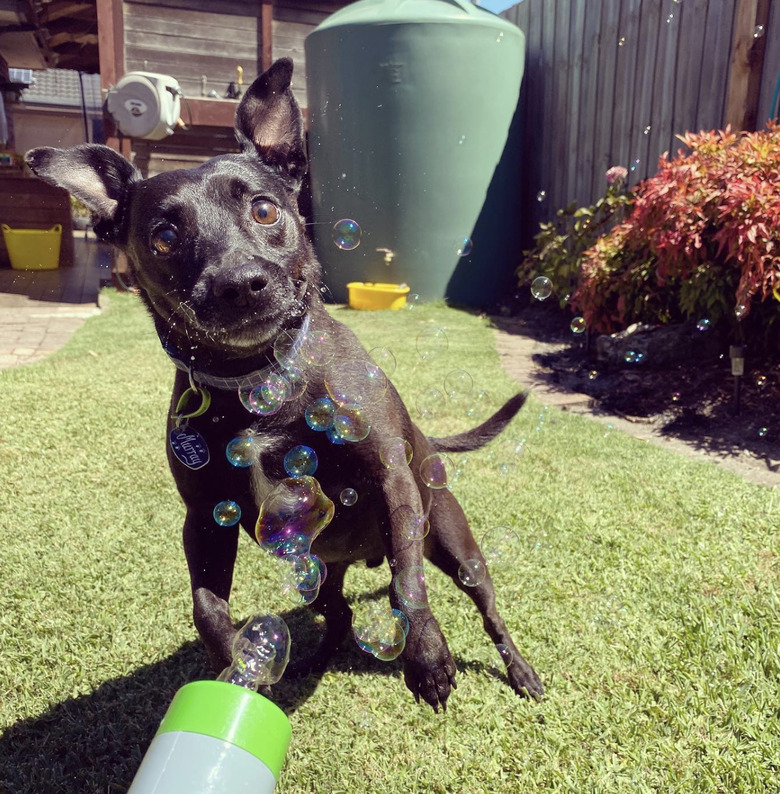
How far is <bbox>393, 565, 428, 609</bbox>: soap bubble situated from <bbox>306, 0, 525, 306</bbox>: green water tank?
6377mm

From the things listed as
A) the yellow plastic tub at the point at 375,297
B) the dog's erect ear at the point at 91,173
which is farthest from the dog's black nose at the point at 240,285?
the yellow plastic tub at the point at 375,297

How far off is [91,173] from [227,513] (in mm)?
1177

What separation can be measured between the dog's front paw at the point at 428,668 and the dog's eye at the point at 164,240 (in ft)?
4.30

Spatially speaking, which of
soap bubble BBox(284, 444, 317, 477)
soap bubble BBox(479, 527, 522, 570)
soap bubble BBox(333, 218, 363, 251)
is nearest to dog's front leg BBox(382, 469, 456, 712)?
soap bubble BBox(284, 444, 317, 477)

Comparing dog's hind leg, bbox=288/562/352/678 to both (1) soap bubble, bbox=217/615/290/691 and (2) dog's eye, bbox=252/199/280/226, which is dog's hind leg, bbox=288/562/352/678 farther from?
(2) dog's eye, bbox=252/199/280/226

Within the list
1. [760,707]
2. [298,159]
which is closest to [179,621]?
[298,159]

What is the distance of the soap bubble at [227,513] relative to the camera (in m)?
2.20

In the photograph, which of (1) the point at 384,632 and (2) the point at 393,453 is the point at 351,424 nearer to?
(2) the point at 393,453

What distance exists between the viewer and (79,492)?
4.04 metres

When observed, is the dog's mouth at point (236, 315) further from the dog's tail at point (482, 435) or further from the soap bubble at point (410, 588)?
the dog's tail at point (482, 435)

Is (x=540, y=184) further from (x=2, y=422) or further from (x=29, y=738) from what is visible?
(x=29, y=738)

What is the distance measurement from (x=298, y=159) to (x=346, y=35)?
6823 mm

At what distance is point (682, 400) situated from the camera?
5383 mm

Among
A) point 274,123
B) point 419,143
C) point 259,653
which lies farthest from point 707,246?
point 419,143
